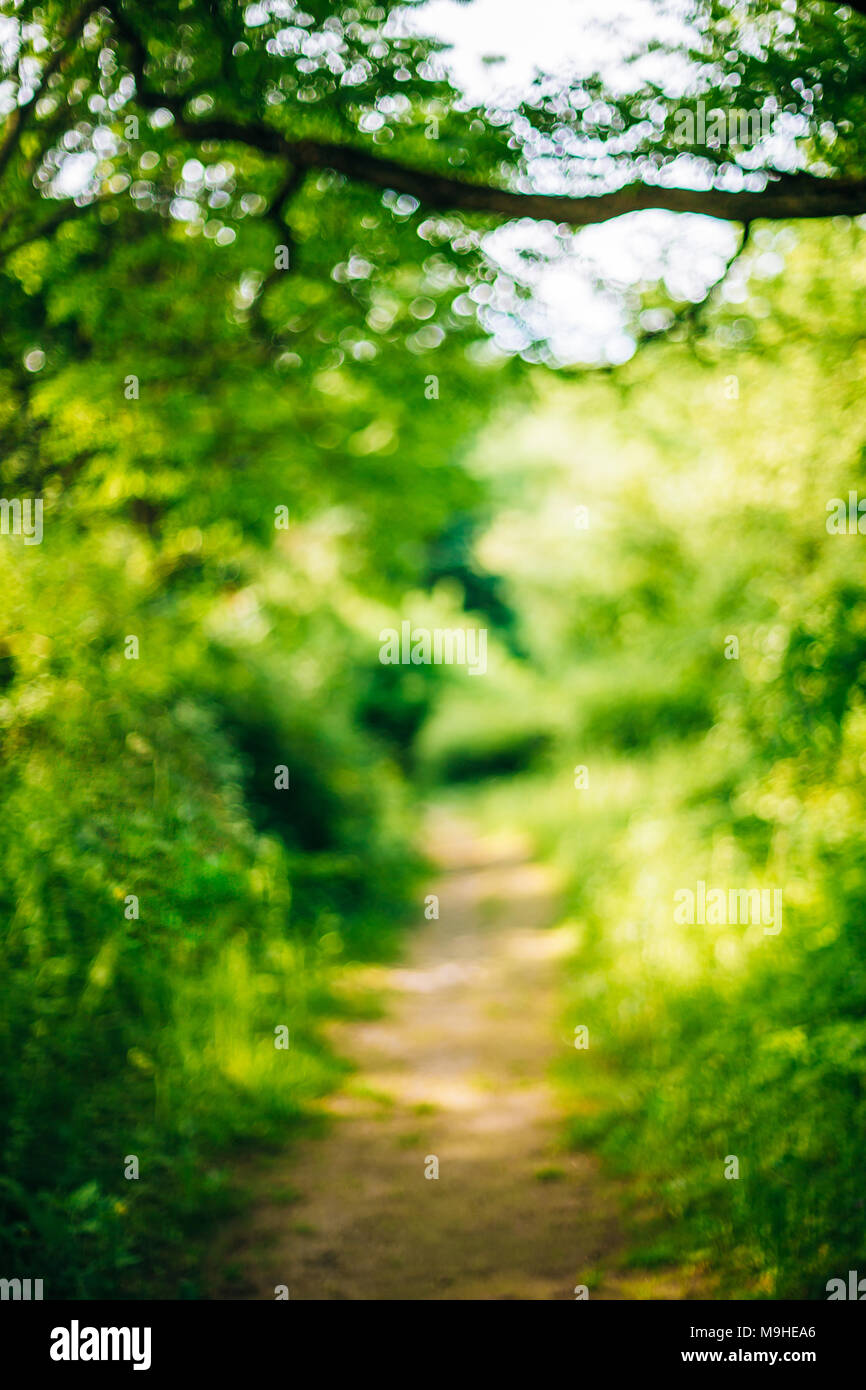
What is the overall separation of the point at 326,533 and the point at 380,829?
3.89 m

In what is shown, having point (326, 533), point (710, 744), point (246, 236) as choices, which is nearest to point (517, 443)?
point (326, 533)

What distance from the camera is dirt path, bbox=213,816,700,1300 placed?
12.8ft

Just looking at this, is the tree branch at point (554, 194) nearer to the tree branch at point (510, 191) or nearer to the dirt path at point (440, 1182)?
the tree branch at point (510, 191)

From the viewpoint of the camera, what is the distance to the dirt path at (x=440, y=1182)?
12.8 feet

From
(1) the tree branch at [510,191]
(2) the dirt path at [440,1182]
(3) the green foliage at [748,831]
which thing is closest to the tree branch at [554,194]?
(1) the tree branch at [510,191]

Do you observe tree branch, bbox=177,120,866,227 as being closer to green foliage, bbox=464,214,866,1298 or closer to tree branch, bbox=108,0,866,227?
tree branch, bbox=108,0,866,227

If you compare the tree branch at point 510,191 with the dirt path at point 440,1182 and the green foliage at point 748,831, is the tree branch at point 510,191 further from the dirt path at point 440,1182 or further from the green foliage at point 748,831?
the dirt path at point 440,1182

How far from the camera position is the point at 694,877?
693 cm

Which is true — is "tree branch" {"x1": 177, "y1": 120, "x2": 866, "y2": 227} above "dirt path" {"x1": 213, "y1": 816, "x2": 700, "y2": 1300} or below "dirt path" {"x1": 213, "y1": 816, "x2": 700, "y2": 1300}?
above

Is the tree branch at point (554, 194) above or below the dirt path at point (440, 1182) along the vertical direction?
above

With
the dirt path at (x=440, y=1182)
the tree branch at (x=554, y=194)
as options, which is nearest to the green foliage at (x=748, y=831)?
the dirt path at (x=440, y=1182)

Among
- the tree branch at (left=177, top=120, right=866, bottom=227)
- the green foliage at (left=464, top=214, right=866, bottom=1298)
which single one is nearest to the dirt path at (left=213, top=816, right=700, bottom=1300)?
the green foliage at (left=464, top=214, right=866, bottom=1298)

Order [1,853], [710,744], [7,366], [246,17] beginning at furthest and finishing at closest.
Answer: [710,744] → [7,366] → [246,17] → [1,853]
